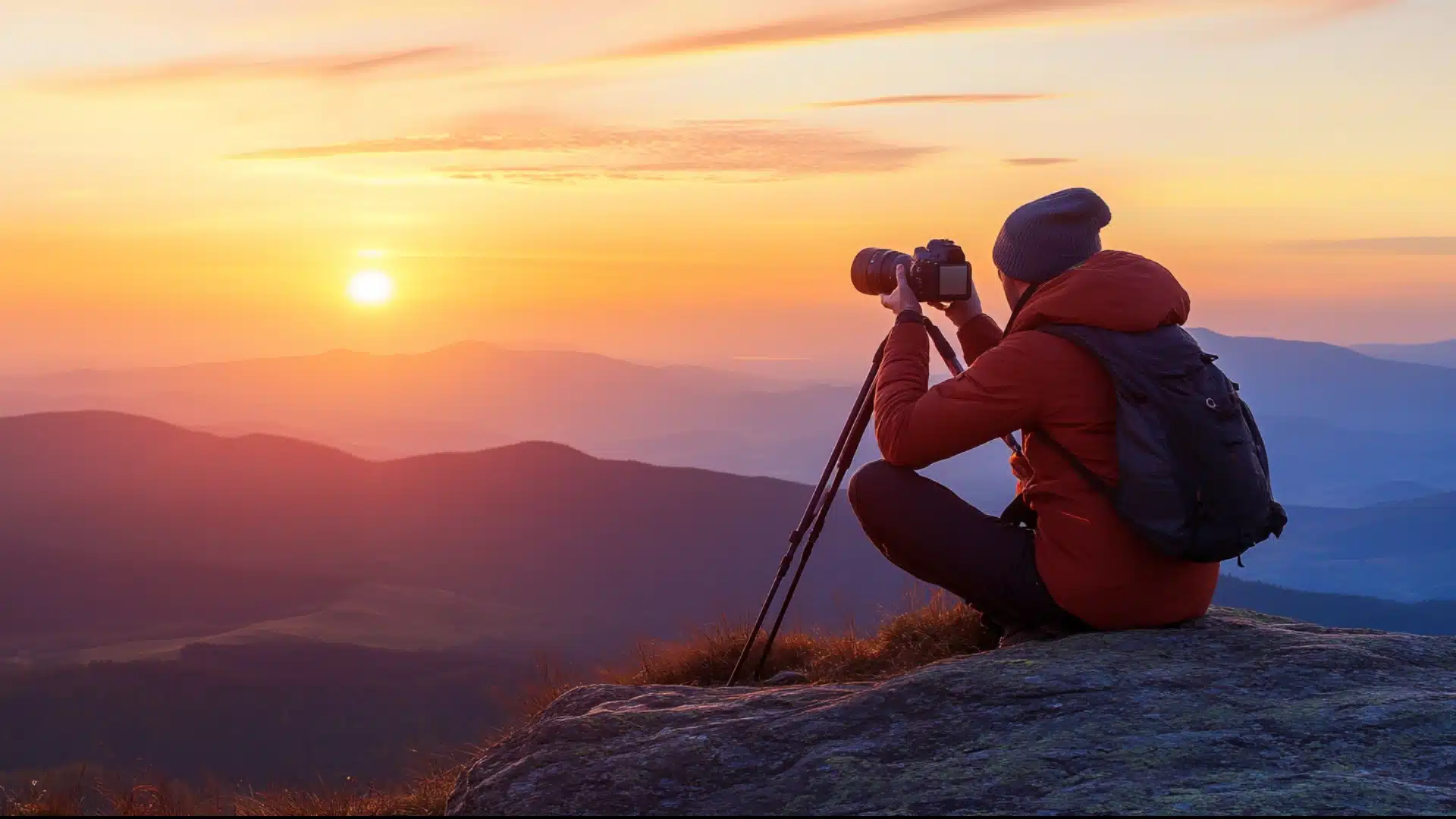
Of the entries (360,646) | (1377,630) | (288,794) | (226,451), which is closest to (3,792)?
(288,794)

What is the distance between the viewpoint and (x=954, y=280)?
205 inches

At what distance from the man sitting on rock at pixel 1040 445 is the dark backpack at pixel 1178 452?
10 cm

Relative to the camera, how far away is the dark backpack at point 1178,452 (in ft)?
12.9

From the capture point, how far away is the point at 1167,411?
3930mm

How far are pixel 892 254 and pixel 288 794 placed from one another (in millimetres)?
3829

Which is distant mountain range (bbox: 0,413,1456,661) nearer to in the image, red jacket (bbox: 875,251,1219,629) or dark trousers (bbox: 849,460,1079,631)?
dark trousers (bbox: 849,460,1079,631)

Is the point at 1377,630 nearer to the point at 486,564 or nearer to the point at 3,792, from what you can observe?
the point at 3,792

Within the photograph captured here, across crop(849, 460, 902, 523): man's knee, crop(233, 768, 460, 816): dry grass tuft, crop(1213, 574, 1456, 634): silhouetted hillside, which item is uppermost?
crop(849, 460, 902, 523): man's knee

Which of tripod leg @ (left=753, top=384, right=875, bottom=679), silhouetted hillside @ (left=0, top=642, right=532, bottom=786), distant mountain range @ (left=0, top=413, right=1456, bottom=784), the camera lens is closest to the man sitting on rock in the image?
the camera lens

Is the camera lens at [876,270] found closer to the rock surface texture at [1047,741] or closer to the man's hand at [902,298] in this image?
the man's hand at [902,298]

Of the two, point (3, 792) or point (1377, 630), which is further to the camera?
point (1377, 630)

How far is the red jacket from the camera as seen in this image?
13.3 ft

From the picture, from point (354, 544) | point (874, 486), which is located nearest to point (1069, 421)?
point (874, 486)

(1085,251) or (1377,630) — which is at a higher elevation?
(1085,251)
